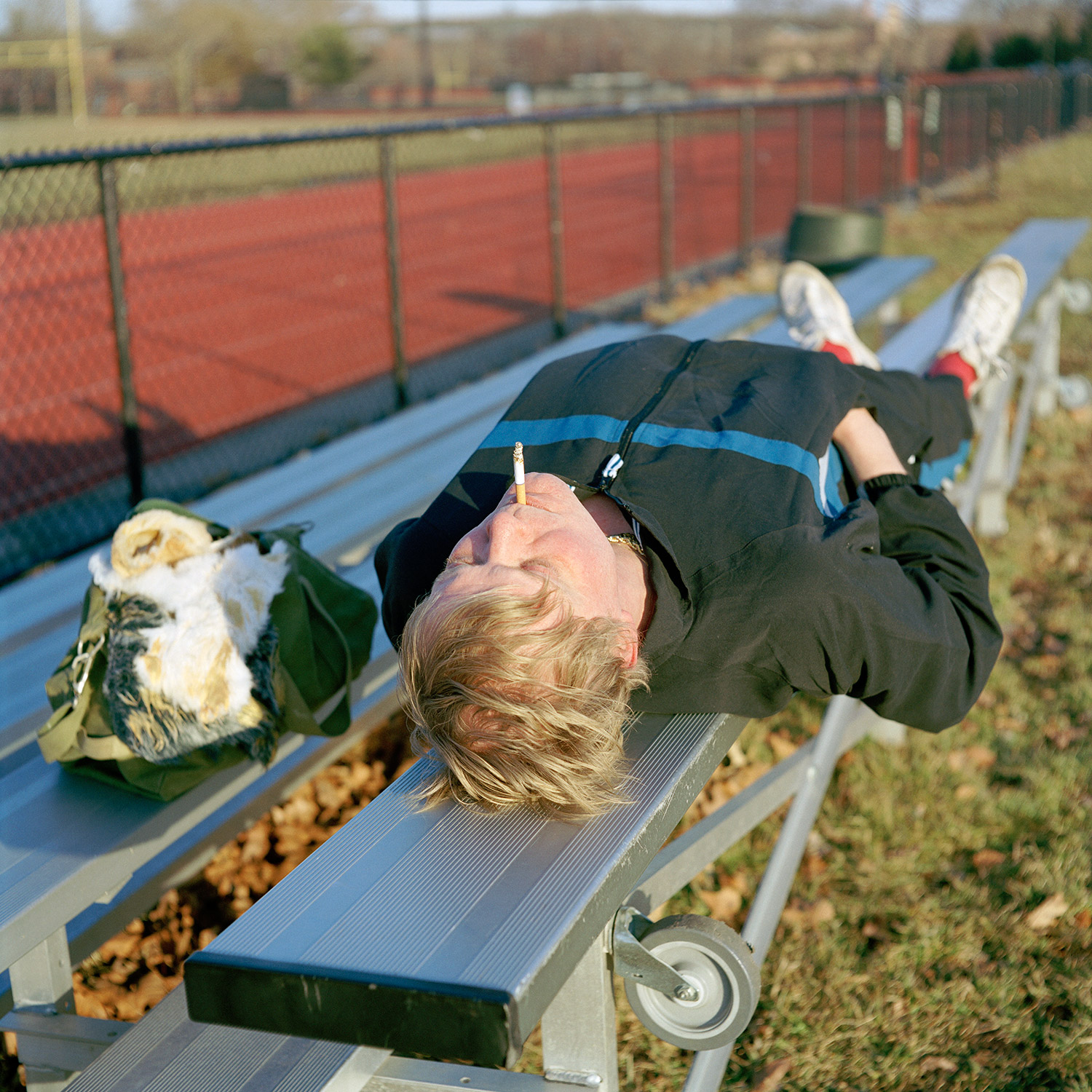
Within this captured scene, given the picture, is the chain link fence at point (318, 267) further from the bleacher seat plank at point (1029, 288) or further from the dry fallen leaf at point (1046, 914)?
the dry fallen leaf at point (1046, 914)

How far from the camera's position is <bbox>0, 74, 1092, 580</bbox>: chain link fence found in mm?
6270

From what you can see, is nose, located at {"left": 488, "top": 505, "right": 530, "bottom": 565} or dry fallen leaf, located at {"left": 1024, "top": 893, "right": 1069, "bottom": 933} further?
dry fallen leaf, located at {"left": 1024, "top": 893, "right": 1069, "bottom": 933}

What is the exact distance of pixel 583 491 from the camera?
210cm

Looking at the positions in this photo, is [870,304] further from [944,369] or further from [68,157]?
[68,157]

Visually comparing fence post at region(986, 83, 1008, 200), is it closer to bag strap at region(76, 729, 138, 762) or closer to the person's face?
the person's face

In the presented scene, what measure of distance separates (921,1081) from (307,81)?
57840mm

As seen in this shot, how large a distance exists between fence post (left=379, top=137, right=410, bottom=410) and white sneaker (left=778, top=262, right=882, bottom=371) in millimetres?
2732

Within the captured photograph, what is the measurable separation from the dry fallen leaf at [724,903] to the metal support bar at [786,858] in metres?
0.38

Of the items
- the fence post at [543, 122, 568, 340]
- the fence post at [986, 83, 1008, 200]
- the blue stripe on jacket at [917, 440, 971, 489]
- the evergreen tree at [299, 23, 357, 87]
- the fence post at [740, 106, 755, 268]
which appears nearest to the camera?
the blue stripe on jacket at [917, 440, 971, 489]

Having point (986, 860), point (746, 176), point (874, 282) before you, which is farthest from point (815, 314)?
point (746, 176)

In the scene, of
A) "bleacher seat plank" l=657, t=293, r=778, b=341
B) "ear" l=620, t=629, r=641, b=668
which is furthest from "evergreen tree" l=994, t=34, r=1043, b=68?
"ear" l=620, t=629, r=641, b=668

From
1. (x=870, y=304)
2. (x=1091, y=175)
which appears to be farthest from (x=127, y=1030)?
(x=1091, y=175)

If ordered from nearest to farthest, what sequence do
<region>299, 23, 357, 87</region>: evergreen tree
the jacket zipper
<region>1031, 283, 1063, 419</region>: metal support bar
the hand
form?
the jacket zipper
the hand
<region>1031, 283, 1063, 419</region>: metal support bar
<region>299, 23, 357, 87</region>: evergreen tree

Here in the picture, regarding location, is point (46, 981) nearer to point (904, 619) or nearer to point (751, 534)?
point (751, 534)
